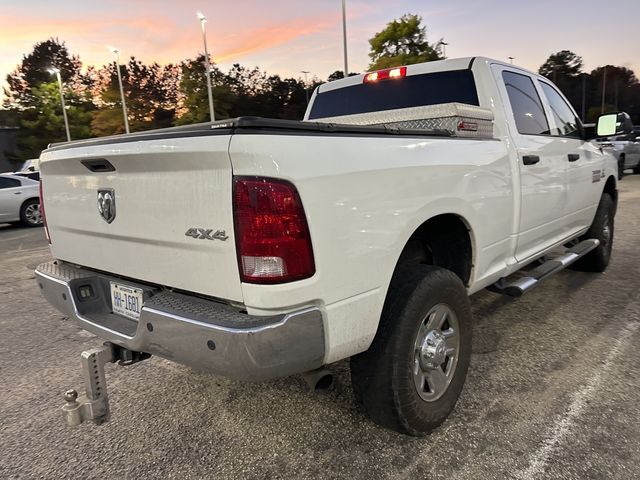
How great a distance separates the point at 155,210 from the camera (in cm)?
209

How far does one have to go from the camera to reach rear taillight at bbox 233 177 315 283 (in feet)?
5.72

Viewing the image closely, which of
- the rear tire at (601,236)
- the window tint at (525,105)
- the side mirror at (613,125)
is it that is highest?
the window tint at (525,105)

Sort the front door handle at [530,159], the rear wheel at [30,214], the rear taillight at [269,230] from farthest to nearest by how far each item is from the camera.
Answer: the rear wheel at [30,214] < the front door handle at [530,159] < the rear taillight at [269,230]

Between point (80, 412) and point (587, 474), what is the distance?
2245 millimetres

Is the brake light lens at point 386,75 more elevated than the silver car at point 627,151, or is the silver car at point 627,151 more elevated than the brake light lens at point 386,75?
the brake light lens at point 386,75

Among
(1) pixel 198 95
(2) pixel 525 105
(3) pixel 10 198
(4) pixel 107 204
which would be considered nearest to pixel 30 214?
(3) pixel 10 198

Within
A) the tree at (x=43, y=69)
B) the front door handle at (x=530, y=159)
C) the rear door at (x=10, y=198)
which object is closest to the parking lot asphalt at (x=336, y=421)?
the front door handle at (x=530, y=159)

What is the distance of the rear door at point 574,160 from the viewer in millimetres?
4078

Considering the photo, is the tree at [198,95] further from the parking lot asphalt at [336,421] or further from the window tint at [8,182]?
the parking lot asphalt at [336,421]

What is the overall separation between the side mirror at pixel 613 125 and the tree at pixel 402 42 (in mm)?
37065

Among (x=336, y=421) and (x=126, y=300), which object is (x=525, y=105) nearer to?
(x=336, y=421)

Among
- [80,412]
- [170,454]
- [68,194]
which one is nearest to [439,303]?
[170,454]

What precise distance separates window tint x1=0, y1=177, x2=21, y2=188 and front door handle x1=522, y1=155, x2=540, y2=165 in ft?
41.5

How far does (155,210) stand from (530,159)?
8.33ft
